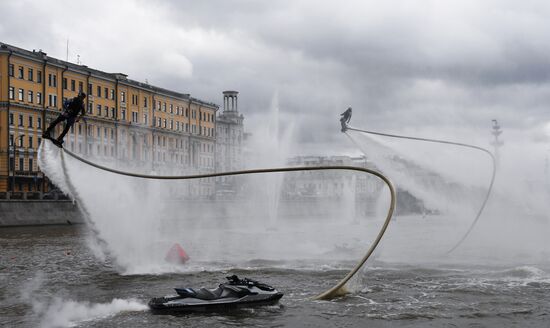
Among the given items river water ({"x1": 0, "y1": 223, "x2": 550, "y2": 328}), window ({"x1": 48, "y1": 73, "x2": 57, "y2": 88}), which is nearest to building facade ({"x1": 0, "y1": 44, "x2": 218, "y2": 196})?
window ({"x1": 48, "y1": 73, "x2": 57, "y2": 88})

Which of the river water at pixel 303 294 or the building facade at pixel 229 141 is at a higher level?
the building facade at pixel 229 141

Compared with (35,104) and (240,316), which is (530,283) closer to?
(240,316)

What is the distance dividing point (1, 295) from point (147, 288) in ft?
19.6

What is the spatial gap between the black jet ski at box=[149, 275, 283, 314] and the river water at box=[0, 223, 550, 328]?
345 mm

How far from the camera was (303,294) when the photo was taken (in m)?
24.8

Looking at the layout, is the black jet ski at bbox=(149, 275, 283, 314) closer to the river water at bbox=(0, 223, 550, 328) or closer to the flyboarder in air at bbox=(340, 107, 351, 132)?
the river water at bbox=(0, 223, 550, 328)

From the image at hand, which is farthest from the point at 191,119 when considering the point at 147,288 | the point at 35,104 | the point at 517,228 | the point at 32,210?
the point at 147,288

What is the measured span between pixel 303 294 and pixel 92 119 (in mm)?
73635

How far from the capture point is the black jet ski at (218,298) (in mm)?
21094

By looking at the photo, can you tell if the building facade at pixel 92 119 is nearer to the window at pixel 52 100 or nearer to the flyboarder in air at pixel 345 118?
the window at pixel 52 100

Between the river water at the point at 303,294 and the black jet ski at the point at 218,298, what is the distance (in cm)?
35

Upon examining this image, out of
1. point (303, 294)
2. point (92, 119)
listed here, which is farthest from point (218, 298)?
point (92, 119)

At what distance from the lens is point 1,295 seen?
25406 millimetres

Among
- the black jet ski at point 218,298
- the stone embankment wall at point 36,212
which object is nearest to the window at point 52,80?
the stone embankment wall at point 36,212
